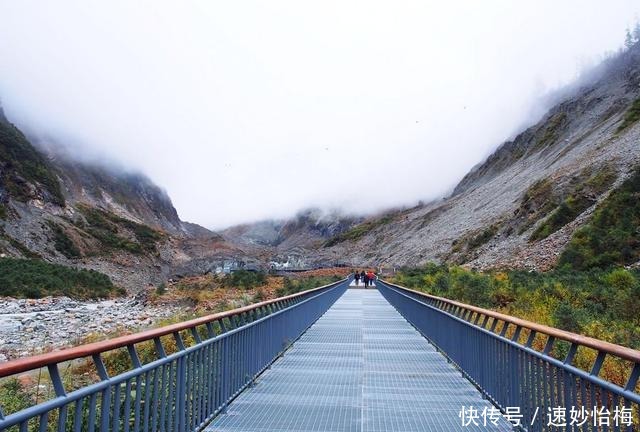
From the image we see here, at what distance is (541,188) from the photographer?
6306 centimetres

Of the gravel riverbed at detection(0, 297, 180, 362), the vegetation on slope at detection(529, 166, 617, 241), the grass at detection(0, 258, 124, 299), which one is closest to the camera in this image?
the gravel riverbed at detection(0, 297, 180, 362)

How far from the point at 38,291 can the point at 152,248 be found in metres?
60.6

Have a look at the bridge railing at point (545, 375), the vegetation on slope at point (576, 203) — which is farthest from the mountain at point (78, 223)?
the bridge railing at point (545, 375)

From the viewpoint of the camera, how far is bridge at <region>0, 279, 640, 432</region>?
12.2ft

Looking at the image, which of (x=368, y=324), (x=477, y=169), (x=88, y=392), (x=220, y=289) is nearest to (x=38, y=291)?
(x=220, y=289)

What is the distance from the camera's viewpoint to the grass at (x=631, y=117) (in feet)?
223

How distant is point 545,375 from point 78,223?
94213mm

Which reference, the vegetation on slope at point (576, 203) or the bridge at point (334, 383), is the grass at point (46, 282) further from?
the vegetation on slope at point (576, 203)

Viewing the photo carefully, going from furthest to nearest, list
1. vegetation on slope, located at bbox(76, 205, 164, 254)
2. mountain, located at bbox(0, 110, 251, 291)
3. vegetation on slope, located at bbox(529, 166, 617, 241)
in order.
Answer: vegetation on slope, located at bbox(76, 205, 164, 254) → mountain, located at bbox(0, 110, 251, 291) → vegetation on slope, located at bbox(529, 166, 617, 241)

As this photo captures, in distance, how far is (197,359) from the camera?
5.63m

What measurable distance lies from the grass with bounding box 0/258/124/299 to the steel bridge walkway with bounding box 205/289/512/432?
131 ft

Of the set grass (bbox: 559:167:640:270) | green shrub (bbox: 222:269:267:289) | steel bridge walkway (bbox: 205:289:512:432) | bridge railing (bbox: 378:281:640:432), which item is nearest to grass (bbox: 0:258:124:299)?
green shrub (bbox: 222:269:267:289)

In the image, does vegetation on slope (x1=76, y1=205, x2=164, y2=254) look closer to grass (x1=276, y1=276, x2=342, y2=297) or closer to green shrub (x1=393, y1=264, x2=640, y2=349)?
grass (x1=276, y1=276, x2=342, y2=297)

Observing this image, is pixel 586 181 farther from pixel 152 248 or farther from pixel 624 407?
pixel 152 248
